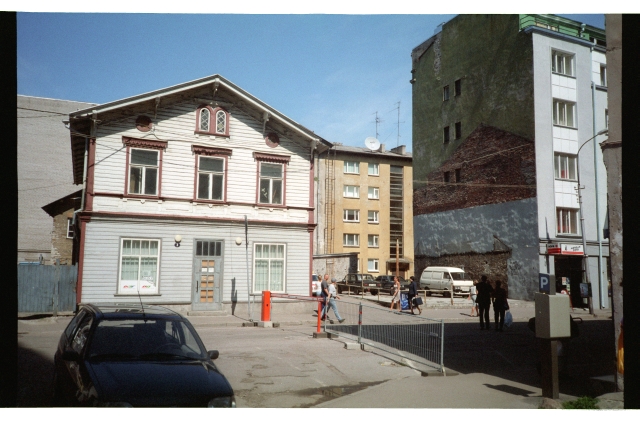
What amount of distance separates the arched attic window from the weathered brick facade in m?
14.8

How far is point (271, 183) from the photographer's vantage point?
19062mm

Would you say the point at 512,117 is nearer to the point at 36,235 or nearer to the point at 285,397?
the point at 285,397

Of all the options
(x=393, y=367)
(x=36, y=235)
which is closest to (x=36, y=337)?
(x=393, y=367)

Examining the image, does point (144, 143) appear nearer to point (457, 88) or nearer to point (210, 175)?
point (210, 175)

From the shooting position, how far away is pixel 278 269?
61.2 feet

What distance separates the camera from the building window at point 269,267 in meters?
18.2

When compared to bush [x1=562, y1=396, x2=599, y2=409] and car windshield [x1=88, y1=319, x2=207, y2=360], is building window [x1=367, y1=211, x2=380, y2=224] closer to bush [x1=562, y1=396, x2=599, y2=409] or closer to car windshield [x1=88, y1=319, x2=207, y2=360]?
bush [x1=562, y1=396, x2=599, y2=409]

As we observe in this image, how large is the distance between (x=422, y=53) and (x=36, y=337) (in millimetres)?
23671

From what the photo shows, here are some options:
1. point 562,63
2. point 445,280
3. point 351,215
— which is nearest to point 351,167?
point 351,215

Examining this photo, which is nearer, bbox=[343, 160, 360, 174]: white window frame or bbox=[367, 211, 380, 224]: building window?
bbox=[343, 160, 360, 174]: white window frame

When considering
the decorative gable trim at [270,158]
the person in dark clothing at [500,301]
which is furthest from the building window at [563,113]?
the decorative gable trim at [270,158]

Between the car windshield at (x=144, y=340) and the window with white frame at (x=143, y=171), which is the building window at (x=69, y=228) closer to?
the window with white frame at (x=143, y=171)

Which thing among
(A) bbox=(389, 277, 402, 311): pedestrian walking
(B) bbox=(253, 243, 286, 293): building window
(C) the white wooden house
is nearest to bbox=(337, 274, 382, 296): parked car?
(A) bbox=(389, 277, 402, 311): pedestrian walking

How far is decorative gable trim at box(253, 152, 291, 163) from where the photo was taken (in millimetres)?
18766
